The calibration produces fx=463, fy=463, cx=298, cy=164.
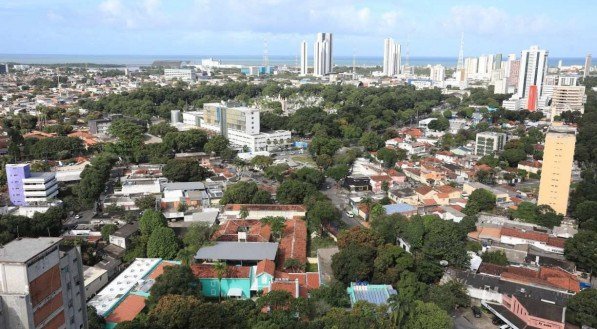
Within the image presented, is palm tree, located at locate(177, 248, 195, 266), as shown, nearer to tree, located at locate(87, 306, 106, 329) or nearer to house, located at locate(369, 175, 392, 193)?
tree, located at locate(87, 306, 106, 329)

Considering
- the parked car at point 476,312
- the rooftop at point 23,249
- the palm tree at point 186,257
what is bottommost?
the parked car at point 476,312

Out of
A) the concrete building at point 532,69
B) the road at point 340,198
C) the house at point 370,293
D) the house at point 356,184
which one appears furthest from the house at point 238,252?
the concrete building at point 532,69

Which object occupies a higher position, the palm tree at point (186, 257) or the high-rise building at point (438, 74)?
the high-rise building at point (438, 74)

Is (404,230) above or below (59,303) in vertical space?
below

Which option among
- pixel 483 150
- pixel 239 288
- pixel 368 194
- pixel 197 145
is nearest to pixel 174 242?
pixel 239 288

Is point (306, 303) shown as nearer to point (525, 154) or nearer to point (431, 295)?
point (431, 295)

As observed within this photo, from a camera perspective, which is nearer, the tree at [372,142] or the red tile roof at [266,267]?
the red tile roof at [266,267]

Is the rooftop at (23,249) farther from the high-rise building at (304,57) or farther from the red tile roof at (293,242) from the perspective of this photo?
the high-rise building at (304,57)
